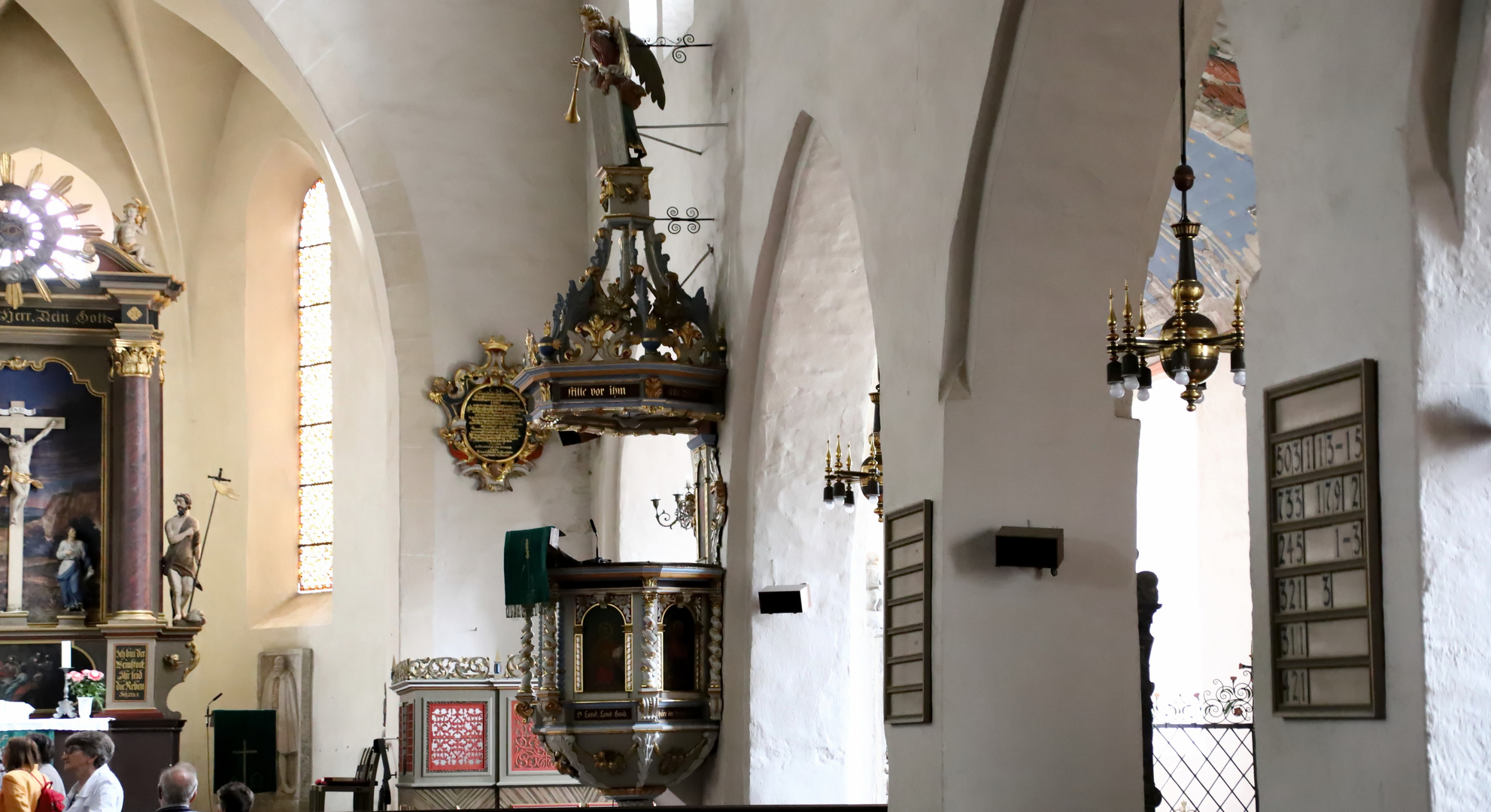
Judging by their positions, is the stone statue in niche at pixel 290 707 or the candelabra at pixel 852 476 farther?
the stone statue in niche at pixel 290 707

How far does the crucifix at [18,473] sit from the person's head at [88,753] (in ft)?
29.6

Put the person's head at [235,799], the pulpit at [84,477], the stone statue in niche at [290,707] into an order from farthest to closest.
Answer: the stone statue in niche at [290,707], the pulpit at [84,477], the person's head at [235,799]

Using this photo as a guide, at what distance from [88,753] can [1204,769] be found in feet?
22.3

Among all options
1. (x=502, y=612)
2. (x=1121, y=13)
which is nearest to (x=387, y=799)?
(x=502, y=612)

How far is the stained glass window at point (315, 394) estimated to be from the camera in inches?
711

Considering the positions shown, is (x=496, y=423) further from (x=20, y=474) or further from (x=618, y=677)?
(x=20, y=474)

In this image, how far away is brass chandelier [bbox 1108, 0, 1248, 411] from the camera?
555 centimetres

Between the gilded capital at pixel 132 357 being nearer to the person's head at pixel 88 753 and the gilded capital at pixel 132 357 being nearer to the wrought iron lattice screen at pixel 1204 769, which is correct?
the person's head at pixel 88 753

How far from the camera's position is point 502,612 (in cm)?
1362

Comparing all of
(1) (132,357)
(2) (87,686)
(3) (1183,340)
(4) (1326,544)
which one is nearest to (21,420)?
(1) (132,357)

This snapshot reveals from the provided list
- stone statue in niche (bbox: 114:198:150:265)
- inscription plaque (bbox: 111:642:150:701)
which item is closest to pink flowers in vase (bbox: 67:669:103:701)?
inscription plaque (bbox: 111:642:150:701)

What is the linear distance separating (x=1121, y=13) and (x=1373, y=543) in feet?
8.10

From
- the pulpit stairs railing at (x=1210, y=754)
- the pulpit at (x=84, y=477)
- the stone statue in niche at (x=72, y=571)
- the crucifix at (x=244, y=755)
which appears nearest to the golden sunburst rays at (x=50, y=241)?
the pulpit at (x=84, y=477)

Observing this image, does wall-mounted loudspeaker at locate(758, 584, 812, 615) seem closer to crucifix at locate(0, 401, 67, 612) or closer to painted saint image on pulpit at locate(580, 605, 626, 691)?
painted saint image on pulpit at locate(580, 605, 626, 691)
